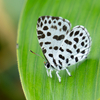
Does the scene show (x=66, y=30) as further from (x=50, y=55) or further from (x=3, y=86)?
(x=3, y=86)

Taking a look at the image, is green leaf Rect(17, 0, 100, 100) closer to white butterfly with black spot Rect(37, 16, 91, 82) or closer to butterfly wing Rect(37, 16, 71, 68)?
white butterfly with black spot Rect(37, 16, 91, 82)

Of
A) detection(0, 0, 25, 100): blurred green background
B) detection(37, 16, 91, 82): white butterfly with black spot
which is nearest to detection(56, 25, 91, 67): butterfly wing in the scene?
detection(37, 16, 91, 82): white butterfly with black spot

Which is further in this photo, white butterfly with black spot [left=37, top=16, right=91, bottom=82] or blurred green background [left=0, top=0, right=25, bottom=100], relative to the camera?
blurred green background [left=0, top=0, right=25, bottom=100]

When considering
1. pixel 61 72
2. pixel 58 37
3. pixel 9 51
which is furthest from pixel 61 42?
pixel 9 51

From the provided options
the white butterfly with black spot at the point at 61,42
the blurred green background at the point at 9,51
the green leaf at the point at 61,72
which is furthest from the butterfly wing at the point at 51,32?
the blurred green background at the point at 9,51

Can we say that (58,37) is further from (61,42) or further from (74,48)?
(74,48)

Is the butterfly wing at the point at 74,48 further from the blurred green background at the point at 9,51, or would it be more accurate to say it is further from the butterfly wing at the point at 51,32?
the blurred green background at the point at 9,51
